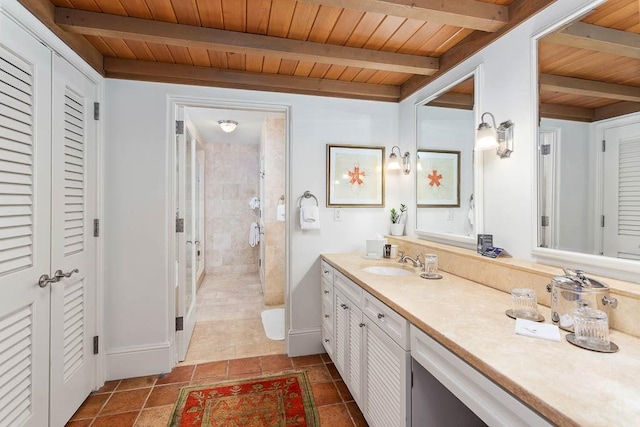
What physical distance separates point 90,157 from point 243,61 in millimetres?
1229

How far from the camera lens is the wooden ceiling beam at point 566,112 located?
1.35 meters

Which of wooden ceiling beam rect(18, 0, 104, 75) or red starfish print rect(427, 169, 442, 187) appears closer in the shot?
wooden ceiling beam rect(18, 0, 104, 75)

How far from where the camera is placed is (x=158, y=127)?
2314mm

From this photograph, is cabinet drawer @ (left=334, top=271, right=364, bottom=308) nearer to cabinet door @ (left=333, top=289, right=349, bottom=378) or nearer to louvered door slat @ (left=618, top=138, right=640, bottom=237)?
cabinet door @ (left=333, top=289, right=349, bottom=378)

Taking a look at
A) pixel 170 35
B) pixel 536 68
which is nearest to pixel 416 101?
pixel 536 68

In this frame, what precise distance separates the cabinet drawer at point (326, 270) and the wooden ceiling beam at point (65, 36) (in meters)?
2.10

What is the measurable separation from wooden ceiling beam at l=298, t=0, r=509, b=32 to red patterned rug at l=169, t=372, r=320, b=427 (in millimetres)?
2256

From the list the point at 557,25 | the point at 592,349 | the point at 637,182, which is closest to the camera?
the point at 592,349

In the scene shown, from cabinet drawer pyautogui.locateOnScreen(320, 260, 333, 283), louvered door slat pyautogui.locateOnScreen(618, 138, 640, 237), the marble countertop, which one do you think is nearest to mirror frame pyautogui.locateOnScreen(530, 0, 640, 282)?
louvered door slat pyautogui.locateOnScreen(618, 138, 640, 237)

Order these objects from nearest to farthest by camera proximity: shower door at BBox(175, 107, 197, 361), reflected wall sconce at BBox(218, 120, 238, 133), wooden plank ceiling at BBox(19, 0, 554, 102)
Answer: wooden plank ceiling at BBox(19, 0, 554, 102) → shower door at BBox(175, 107, 197, 361) → reflected wall sconce at BBox(218, 120, 238, 133)

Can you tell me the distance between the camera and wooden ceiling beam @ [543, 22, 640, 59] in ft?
3.90

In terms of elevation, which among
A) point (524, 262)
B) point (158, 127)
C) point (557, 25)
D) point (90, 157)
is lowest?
point (524, 262)

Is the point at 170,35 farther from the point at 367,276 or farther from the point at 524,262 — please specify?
the point at 524,262

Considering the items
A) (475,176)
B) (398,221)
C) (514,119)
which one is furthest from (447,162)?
(398,221)
